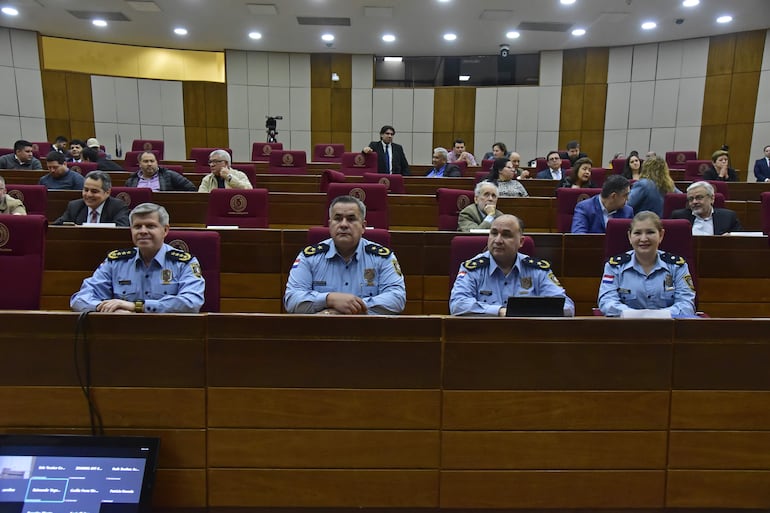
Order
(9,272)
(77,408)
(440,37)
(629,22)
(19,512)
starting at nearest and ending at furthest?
(19,512) < (77,408) < (9,272) < (629,22) < (440,37)

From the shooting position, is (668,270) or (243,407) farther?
(668,270)

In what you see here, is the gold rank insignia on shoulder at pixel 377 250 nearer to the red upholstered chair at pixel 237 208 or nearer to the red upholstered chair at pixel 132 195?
the red upholstered chair at pixel 237 208

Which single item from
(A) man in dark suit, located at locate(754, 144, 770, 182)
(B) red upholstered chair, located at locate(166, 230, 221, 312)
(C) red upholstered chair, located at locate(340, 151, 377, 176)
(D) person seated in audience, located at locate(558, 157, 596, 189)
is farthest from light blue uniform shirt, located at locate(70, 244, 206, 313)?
(A) man in dark suit, located at locate(754, 144, 770, 182)

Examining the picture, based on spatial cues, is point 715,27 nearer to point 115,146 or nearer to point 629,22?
point 629,22

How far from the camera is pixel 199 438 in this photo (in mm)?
1710

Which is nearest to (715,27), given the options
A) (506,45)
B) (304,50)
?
(506,45)

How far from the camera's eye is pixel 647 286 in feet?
8.51

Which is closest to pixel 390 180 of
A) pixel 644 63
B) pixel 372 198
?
pixel 372 198

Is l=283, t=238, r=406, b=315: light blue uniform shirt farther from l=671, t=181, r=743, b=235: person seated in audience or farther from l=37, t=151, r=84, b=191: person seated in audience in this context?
l=37, t=151, r=84, b=191: person seated in audience

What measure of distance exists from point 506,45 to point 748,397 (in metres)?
Answer: 10.2

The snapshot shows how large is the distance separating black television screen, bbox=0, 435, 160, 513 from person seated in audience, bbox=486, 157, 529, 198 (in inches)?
163

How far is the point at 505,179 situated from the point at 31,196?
404 cm

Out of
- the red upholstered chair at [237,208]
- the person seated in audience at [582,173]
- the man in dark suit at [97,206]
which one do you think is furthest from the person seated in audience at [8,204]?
the person seated in audience at [582,173]

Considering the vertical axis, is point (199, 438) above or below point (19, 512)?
above
